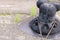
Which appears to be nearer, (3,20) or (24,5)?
(3,20)

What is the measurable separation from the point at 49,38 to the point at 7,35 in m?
0.42

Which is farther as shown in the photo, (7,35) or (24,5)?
(24,5)

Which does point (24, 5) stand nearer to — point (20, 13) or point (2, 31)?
point (20, 13)

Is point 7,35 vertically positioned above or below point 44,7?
below

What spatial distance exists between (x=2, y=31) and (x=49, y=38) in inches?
19.5

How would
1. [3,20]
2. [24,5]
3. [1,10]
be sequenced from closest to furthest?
[3,20] → [1,10] → [24,5]

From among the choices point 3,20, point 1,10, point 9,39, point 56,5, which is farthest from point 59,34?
point 1,10

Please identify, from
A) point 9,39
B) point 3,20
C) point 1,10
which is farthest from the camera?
point 1,10

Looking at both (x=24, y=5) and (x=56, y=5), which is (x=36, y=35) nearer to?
(x=56, y=5)

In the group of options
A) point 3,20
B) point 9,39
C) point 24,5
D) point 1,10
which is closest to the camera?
point 9,39

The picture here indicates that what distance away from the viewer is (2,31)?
250 cm

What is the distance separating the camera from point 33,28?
249 centimetres

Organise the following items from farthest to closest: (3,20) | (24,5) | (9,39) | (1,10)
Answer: (24,5)
(1,10)
(3,20)
(9,39)

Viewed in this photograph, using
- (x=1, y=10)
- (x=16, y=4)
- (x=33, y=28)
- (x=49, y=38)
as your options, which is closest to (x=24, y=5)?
(x=16, y=4)
